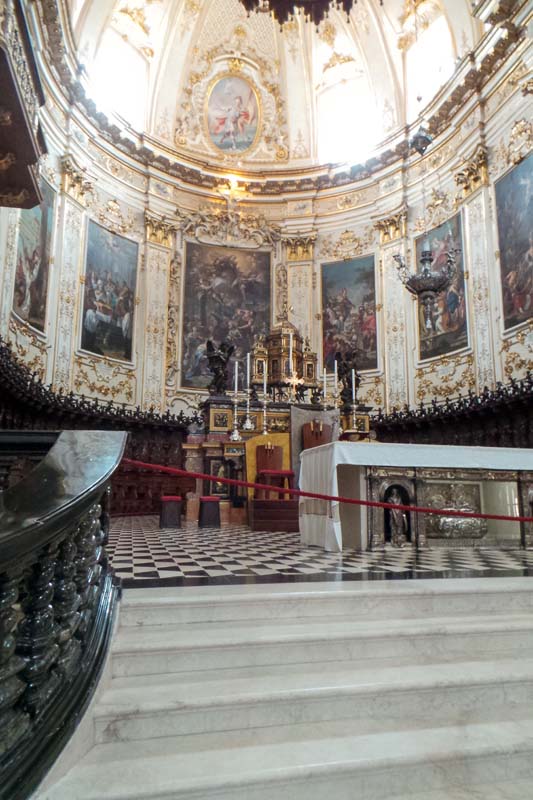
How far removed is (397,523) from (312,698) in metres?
3.96

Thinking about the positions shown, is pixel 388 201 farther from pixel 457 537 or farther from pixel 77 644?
pixel 77 644

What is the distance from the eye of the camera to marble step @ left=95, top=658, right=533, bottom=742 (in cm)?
207

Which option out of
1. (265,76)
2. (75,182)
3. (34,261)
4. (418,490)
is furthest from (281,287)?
(418,490)

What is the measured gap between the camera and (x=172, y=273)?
16766mm

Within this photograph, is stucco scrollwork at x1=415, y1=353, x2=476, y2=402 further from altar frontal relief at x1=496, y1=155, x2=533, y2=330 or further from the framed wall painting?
the framed wall painting

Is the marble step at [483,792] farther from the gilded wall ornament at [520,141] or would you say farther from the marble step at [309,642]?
the gilded wall ornament at [520,141]

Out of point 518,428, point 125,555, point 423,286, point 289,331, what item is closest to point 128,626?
point 125,555

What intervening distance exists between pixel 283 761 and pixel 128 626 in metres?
0.98

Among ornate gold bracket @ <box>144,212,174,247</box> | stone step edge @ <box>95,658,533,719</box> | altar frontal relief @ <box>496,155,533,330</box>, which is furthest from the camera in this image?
ornate gold bracket @ <box>144,212,174,247</box>

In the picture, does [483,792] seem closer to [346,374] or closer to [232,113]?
[346,374]

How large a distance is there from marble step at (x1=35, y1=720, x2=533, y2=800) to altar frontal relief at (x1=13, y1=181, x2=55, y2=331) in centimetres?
1094

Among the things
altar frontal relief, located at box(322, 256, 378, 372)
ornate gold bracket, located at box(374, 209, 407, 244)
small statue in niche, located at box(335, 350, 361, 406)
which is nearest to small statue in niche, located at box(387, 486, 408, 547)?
small statue in niche, located at box(335, 350, 361, 406)

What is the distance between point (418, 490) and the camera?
591cm

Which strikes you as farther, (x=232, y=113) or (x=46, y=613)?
(x=232, y=113)
